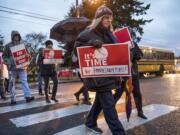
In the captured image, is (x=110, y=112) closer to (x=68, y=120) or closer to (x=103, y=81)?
(x=103, y=81)

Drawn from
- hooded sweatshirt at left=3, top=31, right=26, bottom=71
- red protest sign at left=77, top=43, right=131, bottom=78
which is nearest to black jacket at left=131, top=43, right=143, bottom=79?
red protest sign at left=77, top=43, right=131, bottom=78

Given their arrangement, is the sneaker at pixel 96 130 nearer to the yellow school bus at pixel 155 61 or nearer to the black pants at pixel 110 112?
the black pants at pixel 110 112

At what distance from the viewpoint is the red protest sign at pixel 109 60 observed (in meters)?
4.73

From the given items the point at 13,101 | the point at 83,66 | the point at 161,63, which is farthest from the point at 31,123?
the point at 161,63

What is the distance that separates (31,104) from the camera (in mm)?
8734

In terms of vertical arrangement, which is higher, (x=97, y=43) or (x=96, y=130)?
(x=97, y=43)

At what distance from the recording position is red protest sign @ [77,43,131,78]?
4734mm

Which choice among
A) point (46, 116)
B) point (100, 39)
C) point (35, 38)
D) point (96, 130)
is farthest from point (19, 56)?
point (35, 38)

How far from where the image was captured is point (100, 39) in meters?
4.96

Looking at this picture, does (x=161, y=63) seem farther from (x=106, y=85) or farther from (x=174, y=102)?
(x=106, y=85)

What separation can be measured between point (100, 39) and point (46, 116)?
2.59m

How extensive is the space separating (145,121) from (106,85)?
1.77m

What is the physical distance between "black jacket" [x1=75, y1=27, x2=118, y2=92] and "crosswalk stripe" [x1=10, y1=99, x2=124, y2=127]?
6.10 ft

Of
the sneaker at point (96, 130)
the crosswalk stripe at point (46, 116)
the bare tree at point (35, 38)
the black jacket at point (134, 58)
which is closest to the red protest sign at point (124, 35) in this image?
the black jacket at point (134, 58)
